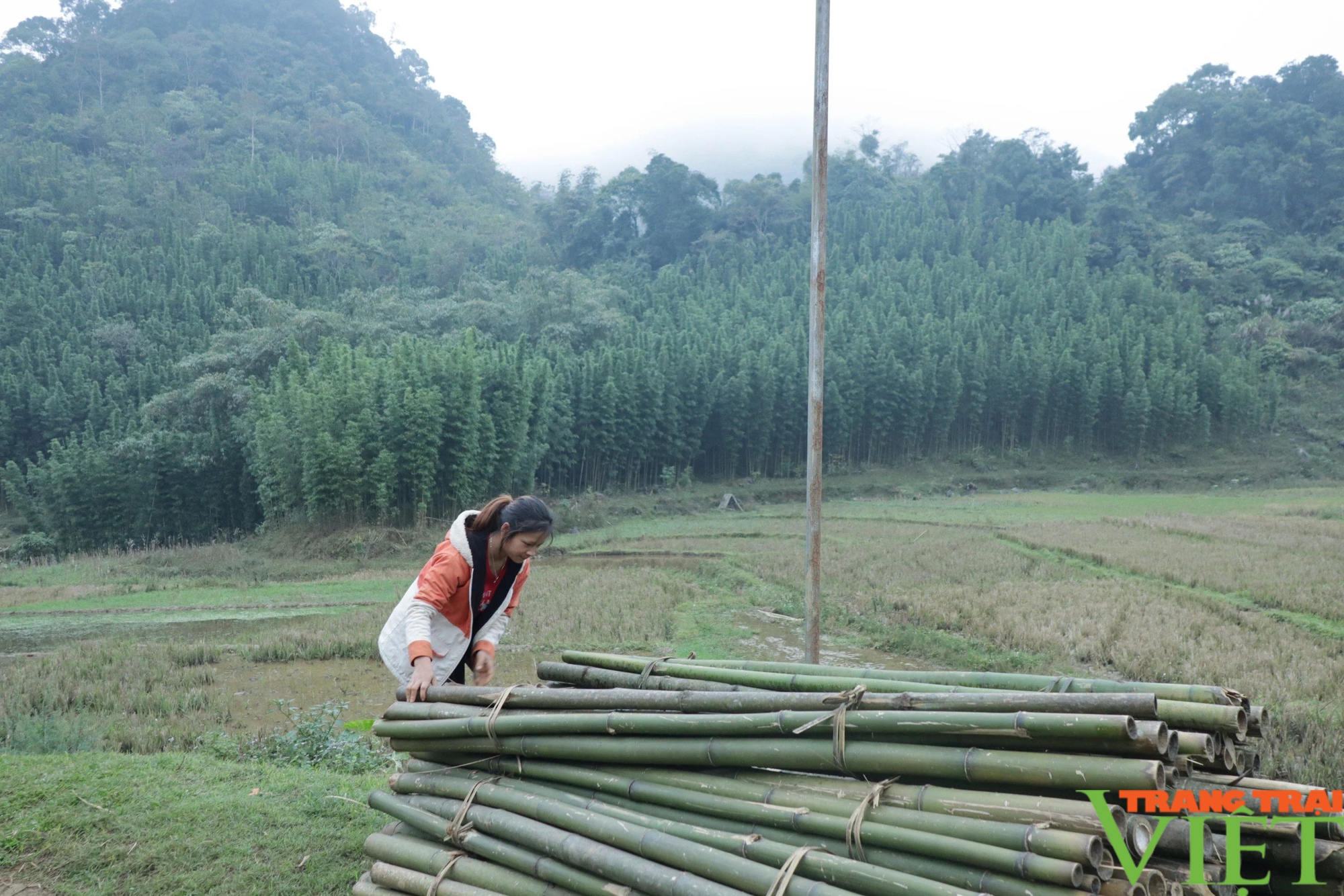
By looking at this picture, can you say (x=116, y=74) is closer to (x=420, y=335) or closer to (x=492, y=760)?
(x=420, y=335)

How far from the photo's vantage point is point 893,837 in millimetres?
2160

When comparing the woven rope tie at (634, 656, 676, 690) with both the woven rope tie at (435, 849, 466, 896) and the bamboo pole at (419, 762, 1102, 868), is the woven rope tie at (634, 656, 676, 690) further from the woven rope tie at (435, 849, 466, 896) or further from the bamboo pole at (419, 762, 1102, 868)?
the woven rope tie at (435, 849, 466, 896)

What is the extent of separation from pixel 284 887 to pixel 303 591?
1392 cm

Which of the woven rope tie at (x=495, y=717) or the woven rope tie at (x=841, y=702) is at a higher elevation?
the woven rope tie at (x=841, y=702)

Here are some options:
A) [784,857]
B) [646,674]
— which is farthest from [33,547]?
[784,857]

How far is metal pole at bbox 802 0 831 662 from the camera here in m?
5.59

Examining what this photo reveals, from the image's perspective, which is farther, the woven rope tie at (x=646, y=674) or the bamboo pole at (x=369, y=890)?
the woven rope tie at (x=646, y=674)

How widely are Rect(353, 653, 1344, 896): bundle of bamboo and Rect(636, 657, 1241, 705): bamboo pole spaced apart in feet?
0.04

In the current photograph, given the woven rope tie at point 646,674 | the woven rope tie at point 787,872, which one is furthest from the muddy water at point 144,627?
the woven rope tie at point 787,872

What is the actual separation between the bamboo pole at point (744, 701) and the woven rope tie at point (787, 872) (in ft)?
1.27

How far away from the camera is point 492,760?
315 cm

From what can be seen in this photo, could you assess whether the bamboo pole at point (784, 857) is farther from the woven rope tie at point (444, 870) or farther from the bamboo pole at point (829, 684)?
the bamboo pole at point (829, 684)

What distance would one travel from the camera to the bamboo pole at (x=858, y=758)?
205cm

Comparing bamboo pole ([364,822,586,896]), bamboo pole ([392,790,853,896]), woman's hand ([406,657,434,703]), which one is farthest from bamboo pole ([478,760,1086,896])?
woman's hand ([406,657,434,703])
